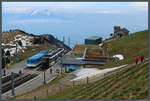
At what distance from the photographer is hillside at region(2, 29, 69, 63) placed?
60406mm

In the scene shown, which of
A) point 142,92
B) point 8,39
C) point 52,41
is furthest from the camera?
point 52,41

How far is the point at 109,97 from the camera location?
11320mm

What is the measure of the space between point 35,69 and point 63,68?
552 cm

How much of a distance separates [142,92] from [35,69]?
33822 millimetres

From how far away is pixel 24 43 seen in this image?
69062 mm

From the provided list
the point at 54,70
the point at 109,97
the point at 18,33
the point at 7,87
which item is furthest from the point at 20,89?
the point at 18,33

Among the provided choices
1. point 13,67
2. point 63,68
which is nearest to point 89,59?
point 63,68

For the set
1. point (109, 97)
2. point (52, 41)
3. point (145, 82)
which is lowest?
point (52, 41)

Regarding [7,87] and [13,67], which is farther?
[13,67]

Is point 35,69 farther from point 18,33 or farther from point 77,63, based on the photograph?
point 18,33

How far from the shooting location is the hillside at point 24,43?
198 ft

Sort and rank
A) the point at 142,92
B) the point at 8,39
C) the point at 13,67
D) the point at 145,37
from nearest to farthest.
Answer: the point at 142,92 < the point at 13,67 < the point at 145,37 < the point at 8,39

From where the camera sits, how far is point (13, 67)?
146 feet

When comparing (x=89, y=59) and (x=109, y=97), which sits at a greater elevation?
(x=109, y=97)
